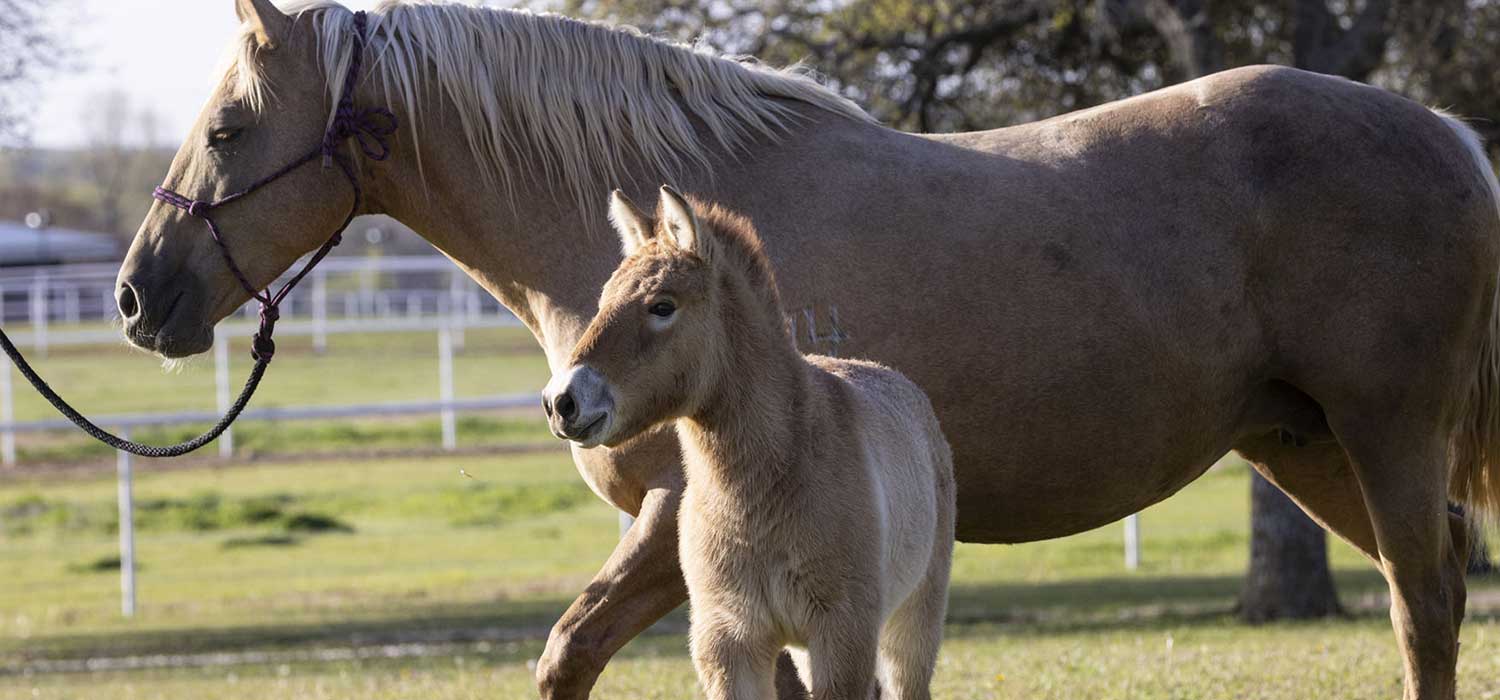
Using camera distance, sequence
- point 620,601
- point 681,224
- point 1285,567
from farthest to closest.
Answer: point 1285,567 < point 620,601 < point 681,224

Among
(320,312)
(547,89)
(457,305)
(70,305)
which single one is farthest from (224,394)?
(70,305)

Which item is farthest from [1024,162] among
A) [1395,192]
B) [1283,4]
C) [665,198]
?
[1283,4]

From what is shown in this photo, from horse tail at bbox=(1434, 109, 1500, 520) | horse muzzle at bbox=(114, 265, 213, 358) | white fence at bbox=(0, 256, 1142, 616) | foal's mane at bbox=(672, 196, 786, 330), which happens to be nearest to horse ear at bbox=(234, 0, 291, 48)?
horse muzzle at bbox=(114, 265, 213, 358)

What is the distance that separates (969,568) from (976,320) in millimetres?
9829

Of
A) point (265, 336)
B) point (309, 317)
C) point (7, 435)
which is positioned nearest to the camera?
point (265, 336)

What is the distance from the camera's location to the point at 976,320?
16.4 feet

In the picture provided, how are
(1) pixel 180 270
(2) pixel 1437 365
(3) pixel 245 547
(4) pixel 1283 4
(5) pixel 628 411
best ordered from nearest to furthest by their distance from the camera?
(5) pixel 628 411, (1) pixel 180 270, (2) pixel 1437 365, (4) pixel 1283 4, (3) pixel 245 547

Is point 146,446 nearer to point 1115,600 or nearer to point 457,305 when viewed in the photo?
point 1115,600

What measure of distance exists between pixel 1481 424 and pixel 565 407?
348 centimetres

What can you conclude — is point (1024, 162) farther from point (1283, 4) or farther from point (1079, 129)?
point (1283, 4)

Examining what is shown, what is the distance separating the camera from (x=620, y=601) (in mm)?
4742

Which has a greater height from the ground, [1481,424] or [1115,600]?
[1481,424]

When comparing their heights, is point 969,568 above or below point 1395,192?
below

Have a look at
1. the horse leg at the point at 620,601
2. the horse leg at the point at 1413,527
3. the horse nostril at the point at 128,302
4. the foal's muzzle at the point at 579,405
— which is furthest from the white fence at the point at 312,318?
the foal's muzzle at the point at 579,405
